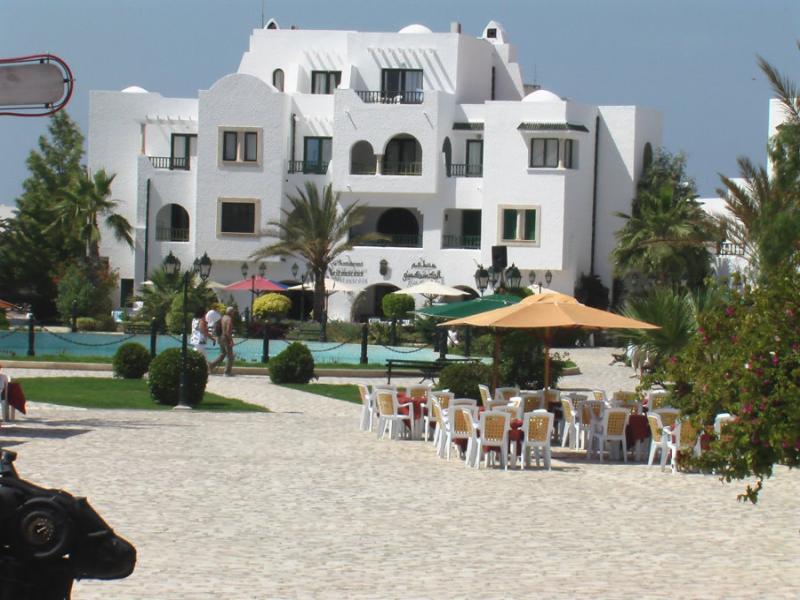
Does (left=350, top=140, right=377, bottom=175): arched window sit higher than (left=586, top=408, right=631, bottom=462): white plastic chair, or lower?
higher

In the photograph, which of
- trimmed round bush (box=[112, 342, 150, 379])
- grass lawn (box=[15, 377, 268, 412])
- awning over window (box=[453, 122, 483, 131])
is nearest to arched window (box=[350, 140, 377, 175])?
awning over window (box=[453, 122, 483, 131])

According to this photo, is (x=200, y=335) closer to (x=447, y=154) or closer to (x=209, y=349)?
(x=209, y=349)

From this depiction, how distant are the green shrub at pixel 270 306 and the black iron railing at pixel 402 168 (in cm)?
799

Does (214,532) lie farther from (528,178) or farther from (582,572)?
(528,178)

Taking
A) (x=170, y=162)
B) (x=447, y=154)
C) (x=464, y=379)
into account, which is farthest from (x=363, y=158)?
(x=464, y=379)

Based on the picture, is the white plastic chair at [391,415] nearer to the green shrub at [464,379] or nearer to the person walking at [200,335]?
the green shrub at [464,379]

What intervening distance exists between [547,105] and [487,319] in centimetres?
3638

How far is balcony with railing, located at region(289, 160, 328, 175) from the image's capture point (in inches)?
2251

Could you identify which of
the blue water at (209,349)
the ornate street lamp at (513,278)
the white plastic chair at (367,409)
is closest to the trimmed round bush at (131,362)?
the blue water at (209,349)

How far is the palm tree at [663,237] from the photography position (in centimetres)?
5094

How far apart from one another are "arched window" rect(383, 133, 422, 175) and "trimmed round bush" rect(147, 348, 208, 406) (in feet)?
108

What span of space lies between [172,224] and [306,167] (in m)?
6.24

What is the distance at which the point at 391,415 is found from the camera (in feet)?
66.0

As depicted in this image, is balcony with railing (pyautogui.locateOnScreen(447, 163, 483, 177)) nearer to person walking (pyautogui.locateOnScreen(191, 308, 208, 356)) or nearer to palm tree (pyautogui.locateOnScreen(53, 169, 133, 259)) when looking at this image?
palm tree (pyautogui.locateOnScreen(53, 169, 133, 259))
